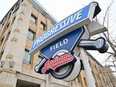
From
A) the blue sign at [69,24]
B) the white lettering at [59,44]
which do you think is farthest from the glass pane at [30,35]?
the white lettering at [59,44]

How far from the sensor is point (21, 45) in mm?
11438

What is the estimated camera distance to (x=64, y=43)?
4812 mm

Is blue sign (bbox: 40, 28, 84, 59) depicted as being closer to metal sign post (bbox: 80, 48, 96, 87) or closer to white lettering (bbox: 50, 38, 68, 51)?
white lettering (bbox: 50, 38, 68, 51)

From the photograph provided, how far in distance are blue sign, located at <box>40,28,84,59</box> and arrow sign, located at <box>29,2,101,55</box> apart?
14cm

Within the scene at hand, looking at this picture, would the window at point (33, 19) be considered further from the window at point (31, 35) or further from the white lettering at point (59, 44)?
the white lettering at point (59, 44)

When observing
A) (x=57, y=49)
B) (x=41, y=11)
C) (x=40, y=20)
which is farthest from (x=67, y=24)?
(x=41, y=11)

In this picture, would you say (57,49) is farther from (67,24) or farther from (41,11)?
(41,11)

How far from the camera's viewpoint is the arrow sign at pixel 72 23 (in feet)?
14.1

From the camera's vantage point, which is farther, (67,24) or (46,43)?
(46,43)

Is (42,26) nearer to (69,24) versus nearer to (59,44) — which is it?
(59,44)

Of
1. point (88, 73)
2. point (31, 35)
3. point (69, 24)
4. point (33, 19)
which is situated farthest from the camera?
point (33, 19)

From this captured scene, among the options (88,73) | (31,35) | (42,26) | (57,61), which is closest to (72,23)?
(57,61)

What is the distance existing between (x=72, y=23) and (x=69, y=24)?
15 centimetres

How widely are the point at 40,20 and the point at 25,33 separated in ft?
16.0
